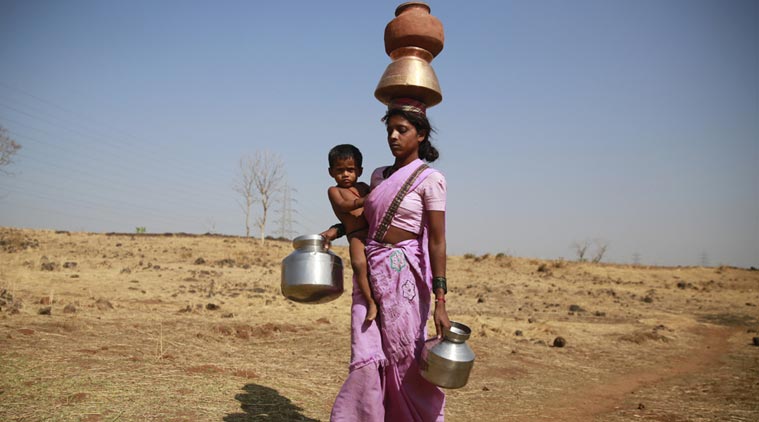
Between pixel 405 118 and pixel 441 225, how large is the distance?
2.08ft

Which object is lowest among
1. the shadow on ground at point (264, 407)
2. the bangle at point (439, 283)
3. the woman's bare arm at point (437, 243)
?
the shadow on ground at point (264, 407)

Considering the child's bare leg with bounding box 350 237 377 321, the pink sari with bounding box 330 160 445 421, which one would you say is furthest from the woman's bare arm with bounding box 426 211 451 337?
the child's bare leg with bounding box 350 237 377 321

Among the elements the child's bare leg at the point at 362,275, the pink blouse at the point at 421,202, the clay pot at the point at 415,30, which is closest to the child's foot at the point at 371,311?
the child's bare leg at the point at 362,275

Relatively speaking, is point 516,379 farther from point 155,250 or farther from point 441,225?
point 155,250

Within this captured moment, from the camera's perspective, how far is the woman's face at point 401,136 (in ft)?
10.1

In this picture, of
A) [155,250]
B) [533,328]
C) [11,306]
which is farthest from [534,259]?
[11,306]

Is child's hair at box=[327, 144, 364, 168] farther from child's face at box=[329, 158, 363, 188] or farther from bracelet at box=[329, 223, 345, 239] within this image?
bracelet at box=[329, 223, 345, 239]

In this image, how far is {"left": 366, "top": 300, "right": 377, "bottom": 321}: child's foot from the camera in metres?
3.02

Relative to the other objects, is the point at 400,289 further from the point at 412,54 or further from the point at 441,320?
the point at 412,54

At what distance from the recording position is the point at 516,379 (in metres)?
6.68

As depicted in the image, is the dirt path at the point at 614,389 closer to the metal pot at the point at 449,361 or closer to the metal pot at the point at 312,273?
the metal pot at the point at 449,361

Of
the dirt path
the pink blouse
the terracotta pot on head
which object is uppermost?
the terracotta pot on head

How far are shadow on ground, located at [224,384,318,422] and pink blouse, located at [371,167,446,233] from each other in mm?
2236

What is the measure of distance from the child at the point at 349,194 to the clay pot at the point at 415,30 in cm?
69
